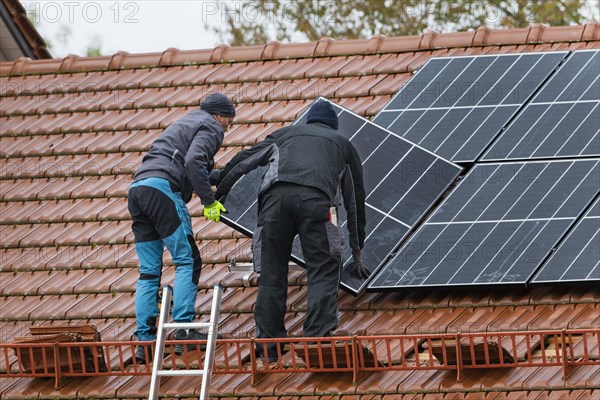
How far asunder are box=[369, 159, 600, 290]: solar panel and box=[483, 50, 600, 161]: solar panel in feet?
0.65

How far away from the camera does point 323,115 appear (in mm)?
11000

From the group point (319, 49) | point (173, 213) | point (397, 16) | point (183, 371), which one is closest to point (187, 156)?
point (173, 213)

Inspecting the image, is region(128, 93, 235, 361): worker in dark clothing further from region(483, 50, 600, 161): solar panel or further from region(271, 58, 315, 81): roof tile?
region(271, 58, 315, 81): roof tile

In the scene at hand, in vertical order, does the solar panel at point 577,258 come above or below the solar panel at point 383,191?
below

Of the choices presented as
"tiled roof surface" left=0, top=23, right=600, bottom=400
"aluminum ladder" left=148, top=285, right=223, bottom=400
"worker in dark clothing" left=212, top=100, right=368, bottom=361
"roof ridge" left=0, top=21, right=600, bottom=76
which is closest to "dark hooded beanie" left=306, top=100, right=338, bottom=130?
"worker in dark clothing" left=212, top=100, right=368, bottom=361

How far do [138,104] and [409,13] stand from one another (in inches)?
721

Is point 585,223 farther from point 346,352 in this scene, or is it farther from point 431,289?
point 346,352

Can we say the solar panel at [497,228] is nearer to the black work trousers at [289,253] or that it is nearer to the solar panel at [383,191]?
the solar panel at [383,191]

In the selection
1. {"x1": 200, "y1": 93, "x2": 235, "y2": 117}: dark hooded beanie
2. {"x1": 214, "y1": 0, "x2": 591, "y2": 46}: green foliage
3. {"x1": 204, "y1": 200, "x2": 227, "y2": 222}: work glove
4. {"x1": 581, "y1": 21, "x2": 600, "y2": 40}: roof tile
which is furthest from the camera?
{"x1": 214, "y1": 0, "x2": 591, "y2": 46}: green foliage

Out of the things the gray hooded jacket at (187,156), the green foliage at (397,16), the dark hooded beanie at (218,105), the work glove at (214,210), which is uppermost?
the green foliage at (397,16)

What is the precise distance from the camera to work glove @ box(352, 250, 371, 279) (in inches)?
427

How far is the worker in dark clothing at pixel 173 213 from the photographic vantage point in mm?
10898

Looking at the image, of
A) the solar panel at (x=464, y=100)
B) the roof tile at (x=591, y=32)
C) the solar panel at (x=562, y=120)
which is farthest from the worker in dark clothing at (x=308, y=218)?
the roof tile at (x=591, y=32)

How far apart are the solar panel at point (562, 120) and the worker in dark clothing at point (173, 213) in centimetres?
246
